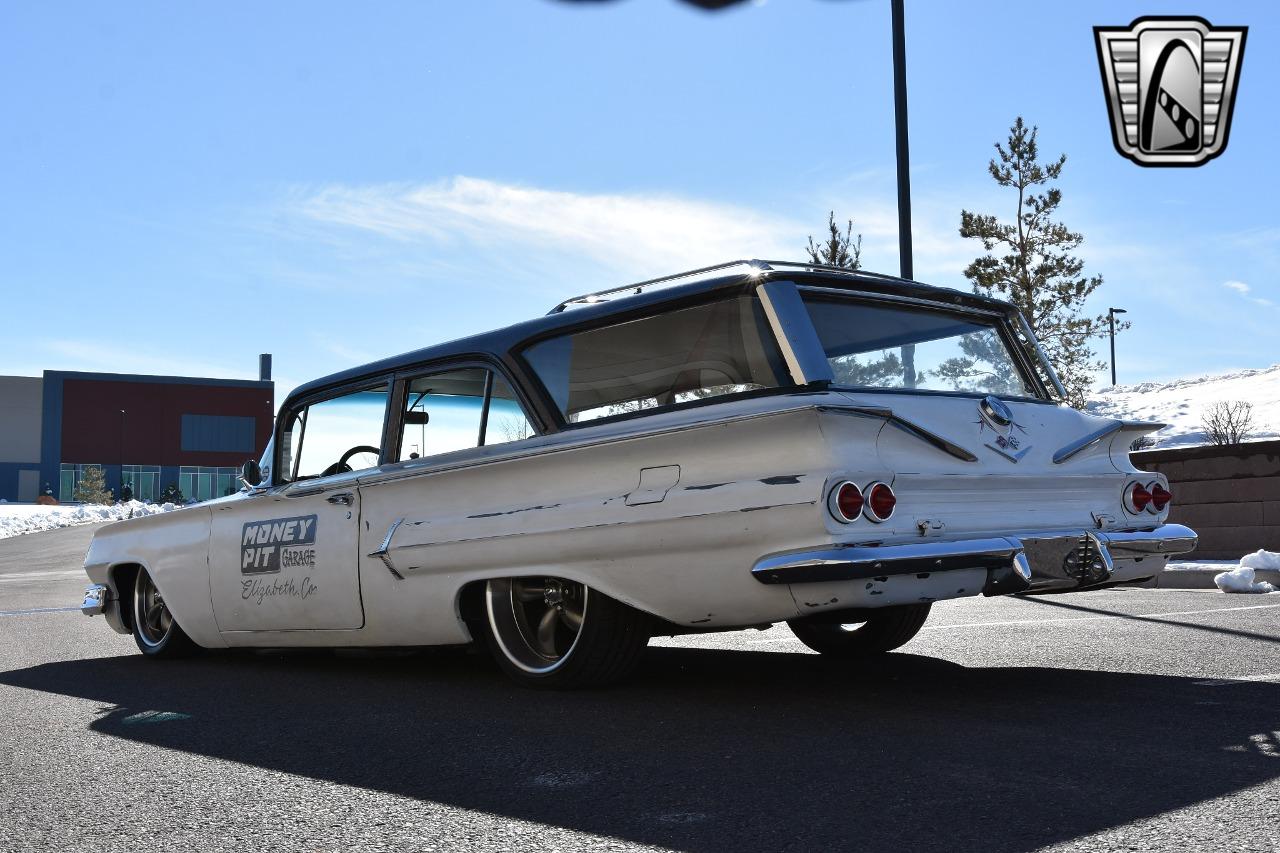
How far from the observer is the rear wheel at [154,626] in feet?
25.1

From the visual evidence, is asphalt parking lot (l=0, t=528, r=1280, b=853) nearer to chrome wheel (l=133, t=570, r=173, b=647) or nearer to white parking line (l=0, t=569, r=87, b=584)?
chrome wheel (l=133, t=570, r=173, b=647)

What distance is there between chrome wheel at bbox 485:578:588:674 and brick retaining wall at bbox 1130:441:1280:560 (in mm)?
9440

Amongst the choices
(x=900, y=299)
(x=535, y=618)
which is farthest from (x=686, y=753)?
(x=900, y=299)

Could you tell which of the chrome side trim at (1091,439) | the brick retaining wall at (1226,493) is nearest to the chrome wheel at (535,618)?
the chrome side trim at (1091,439)

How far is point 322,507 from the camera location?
6.45 meters

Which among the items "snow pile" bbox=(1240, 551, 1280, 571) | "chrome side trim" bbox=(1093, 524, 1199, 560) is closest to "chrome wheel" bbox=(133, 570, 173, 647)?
"chrome side trim" bbox=(1093, 524, 1199, 560)

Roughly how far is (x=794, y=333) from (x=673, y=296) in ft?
2.00

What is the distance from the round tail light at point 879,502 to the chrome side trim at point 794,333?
1.51ft

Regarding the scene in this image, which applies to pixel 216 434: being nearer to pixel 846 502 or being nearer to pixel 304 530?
pixel 304 530

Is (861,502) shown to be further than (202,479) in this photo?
No

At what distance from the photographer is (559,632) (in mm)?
5473

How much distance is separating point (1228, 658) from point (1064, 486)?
5.17 ft

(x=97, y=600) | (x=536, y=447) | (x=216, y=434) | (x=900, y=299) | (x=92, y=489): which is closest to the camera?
(x=536, y=447)

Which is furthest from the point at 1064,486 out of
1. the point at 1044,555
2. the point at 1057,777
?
the point at 1057,777
